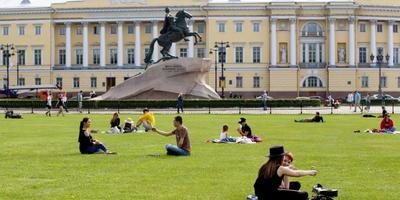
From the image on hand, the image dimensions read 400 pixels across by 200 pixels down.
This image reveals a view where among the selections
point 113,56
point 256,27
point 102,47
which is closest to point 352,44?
point 256,27

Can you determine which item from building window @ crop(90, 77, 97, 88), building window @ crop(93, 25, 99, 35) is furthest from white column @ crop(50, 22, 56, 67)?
building window @ crop(90, 77, 97, 88)

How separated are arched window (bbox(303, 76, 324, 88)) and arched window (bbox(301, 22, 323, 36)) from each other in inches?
249

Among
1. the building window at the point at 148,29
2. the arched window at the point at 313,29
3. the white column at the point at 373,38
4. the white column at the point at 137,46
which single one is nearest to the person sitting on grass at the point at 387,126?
the arched window at the point at 313,29

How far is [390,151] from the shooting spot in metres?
26.2

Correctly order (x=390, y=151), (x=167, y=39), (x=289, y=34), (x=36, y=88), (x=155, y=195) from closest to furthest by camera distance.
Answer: (x=155, y=195)
(x=390, y=151)
(x=167, y=39)
(x=36, y=88)
(x=289, y=34)

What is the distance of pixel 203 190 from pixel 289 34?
326ft

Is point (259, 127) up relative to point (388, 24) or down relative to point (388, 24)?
down

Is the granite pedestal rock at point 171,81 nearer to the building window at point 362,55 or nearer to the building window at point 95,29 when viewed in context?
the building window at point 362,55

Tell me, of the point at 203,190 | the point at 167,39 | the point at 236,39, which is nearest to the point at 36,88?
the point at 236,39

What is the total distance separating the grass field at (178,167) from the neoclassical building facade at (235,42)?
260 ft

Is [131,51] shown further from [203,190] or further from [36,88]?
[203,190]

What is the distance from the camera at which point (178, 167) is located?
2147 centimetres

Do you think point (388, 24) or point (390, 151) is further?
point (388, 24)

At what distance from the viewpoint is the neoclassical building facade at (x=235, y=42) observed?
Result: 114500 millimetres
